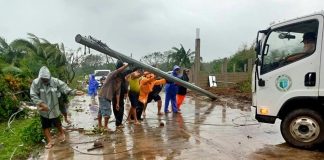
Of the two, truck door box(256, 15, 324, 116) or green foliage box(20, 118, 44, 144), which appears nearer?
truck door box(256, 15, 324, 116)

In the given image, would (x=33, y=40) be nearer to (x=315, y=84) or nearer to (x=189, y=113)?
(x=189, y=113)

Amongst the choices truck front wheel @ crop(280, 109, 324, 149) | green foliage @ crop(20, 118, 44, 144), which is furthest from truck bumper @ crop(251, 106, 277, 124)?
green foliage @ crop(20, 118, 44, 144)

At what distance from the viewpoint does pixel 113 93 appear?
894 centimetres

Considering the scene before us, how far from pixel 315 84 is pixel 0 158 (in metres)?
6.06

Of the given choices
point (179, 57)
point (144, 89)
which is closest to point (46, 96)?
point (144, 89)

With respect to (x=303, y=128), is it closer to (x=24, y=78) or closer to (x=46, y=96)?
(x=46, y=96)

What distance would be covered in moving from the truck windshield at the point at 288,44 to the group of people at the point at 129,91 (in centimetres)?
347

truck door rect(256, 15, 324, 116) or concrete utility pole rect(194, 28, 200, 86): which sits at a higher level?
concrete utility pole rect(194, 28, 200, 86)

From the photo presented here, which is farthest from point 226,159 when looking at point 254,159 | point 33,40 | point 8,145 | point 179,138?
point 33,40

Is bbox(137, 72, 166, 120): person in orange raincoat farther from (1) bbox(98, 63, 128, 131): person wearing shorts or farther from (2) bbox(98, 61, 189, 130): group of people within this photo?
(1) bbox(98, 63, 128, 131): person wearing shorts

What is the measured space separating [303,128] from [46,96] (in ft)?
16.8

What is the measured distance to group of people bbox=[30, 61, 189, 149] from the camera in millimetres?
7430

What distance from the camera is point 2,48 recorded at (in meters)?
20.2

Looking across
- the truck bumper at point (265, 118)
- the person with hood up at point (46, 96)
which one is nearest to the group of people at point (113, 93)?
the person with hood up at point (46, 96)
